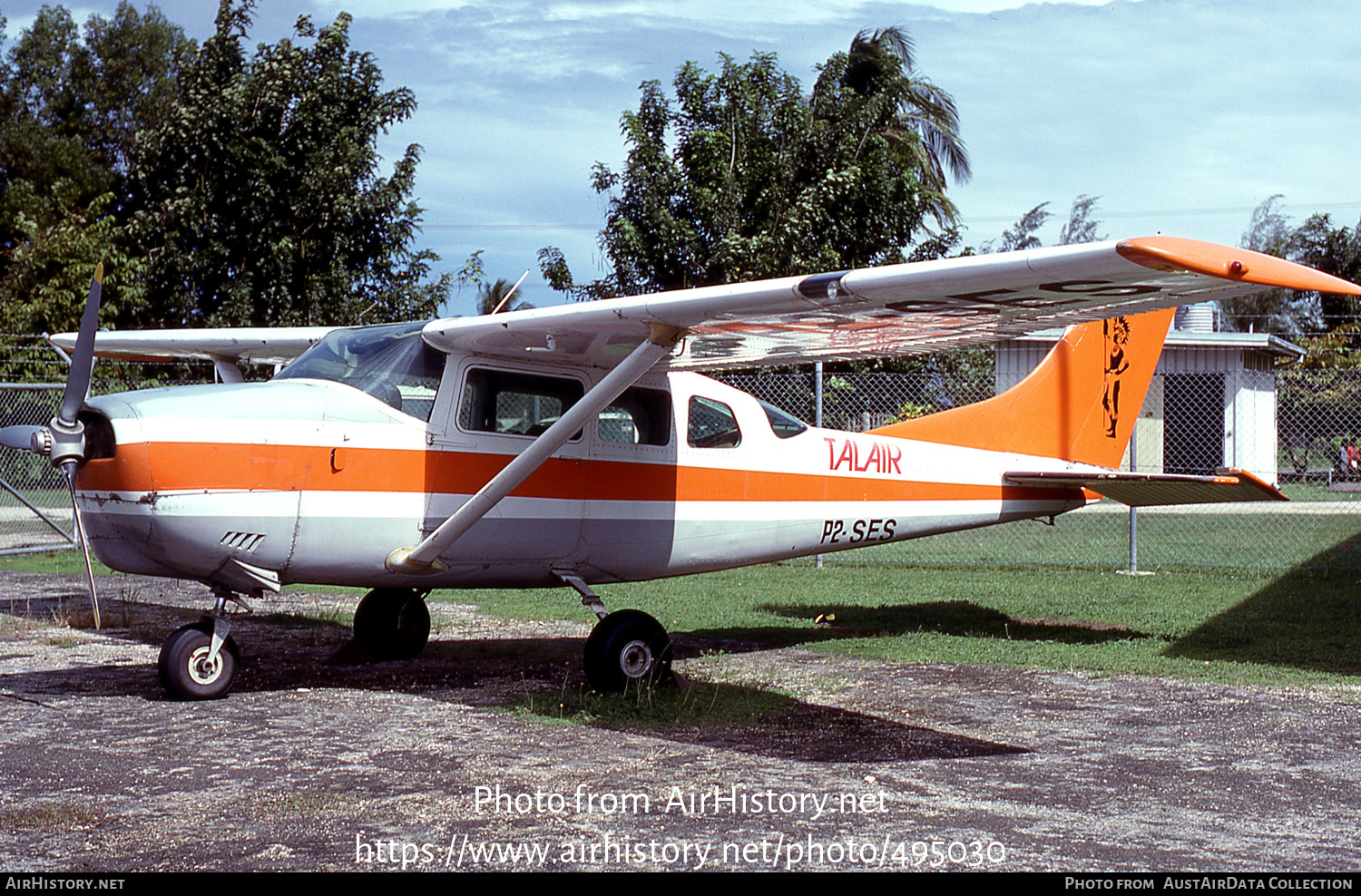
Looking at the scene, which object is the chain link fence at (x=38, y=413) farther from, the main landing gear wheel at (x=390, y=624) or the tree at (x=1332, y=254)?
the tree at (x=1332, y=254)

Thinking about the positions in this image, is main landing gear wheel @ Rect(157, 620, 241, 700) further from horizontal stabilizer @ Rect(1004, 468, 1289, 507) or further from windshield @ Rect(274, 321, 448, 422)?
horizontal stabilizer @ Rect(1004, 468, 1289, 507)

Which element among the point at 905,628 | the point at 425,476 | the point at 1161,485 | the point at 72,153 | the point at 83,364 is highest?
the point at 72,153

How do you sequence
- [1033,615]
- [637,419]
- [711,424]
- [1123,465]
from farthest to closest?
[1123,465] < [1033,615] < [711,424] < [637,419]

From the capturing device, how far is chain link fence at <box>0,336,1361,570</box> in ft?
49.3

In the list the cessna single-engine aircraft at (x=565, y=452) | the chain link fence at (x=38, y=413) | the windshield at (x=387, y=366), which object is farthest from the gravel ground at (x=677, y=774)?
the chain link fence at (x=38, y=413)

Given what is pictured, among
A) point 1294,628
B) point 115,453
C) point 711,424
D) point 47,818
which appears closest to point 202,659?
point 115,453

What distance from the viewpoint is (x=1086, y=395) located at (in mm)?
10039

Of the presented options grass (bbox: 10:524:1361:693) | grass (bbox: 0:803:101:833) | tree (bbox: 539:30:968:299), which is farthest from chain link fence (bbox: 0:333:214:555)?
grass (bbox: 0:803:101:833)

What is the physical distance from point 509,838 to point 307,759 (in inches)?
66.0

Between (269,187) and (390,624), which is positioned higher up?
(269,187)

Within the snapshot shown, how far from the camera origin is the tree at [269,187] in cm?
2048

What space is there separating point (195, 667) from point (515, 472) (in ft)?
7.19

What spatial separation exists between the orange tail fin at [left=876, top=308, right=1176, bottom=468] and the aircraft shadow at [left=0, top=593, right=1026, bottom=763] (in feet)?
9.71

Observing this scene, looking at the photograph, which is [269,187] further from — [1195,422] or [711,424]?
[1195,422]
